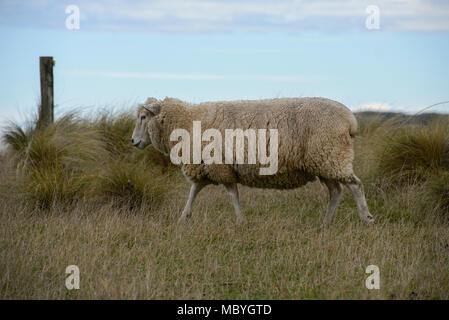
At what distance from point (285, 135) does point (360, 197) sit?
4.38 ft

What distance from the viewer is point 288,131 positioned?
256 inches

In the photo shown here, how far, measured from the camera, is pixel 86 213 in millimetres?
7207

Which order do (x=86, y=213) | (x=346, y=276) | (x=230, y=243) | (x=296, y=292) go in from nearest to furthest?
(x=296, y=292) < (x=346, y=276) < (x=230, y=243) < (x=86, y=213)

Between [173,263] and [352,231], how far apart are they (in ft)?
8.20

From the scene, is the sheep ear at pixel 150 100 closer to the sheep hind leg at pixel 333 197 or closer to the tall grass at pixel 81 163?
the tall grass at pixel 81 163

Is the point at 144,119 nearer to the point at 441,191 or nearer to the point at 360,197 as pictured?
the point at 360,197

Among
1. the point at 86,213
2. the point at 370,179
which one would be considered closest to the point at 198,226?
the point at 86,213

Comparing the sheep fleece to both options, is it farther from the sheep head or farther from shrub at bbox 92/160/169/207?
shrub at bbox 92/160/169/207

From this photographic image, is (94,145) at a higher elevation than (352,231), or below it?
higher

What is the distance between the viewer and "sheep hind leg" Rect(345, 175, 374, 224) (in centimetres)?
655

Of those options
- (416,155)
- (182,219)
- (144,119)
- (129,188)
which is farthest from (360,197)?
(129,188)

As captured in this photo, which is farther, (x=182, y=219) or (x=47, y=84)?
(x=47, y=84)

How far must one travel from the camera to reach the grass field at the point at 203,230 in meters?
4.80
